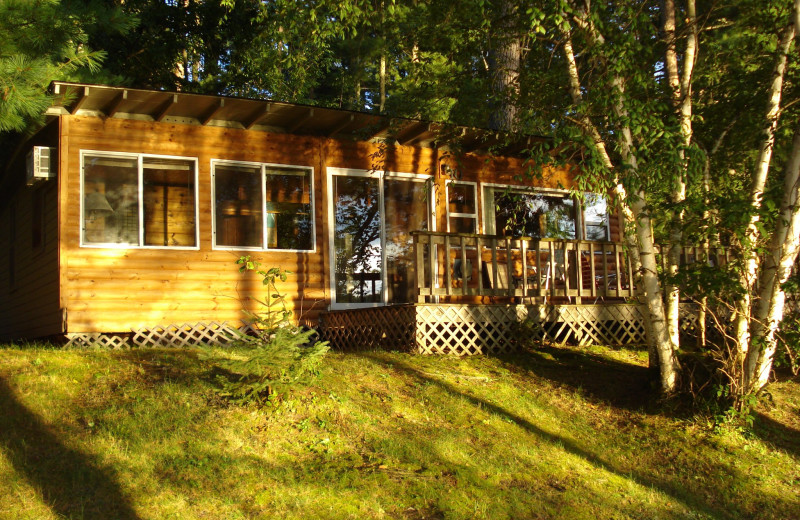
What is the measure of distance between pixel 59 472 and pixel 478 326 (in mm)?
6689

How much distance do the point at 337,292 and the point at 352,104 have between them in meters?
16.7

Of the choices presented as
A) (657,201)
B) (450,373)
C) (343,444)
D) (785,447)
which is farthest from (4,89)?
(785,447)

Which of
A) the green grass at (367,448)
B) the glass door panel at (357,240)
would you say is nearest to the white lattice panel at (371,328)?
the glass door panel at (357,240)

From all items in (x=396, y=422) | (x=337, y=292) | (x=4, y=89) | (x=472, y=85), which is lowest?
(x=396, y=422)

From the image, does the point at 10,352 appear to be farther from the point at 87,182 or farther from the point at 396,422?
the point at 396,422

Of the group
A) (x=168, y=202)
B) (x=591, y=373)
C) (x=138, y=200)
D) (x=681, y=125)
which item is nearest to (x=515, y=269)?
(x=591, y=373)

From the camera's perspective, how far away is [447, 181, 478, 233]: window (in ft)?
43.2

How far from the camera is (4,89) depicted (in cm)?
718

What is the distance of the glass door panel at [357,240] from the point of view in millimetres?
12031

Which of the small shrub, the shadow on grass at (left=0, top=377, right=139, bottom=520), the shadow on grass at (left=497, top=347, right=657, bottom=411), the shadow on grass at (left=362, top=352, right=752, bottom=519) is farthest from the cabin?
the shadow on grass at (left=0, top=377, right=139, bottom=520)

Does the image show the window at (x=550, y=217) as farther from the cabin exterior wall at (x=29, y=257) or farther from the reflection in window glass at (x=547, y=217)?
the cabin exterior wall at (x=29, y=257)

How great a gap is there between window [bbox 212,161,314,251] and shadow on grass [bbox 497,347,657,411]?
12.7 feet

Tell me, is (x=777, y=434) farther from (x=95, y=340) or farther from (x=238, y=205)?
(x=95, y=340)

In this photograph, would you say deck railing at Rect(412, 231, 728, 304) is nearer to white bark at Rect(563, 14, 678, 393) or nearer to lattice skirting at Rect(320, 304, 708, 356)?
lattice skirting at Rect(320, 304, 708, 356)
